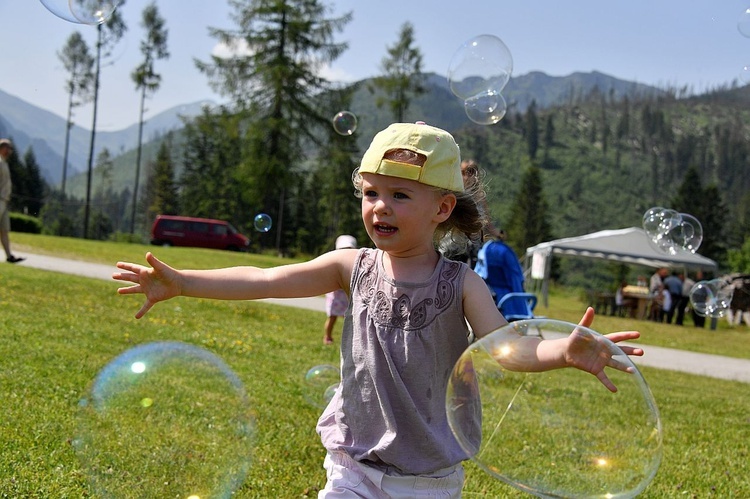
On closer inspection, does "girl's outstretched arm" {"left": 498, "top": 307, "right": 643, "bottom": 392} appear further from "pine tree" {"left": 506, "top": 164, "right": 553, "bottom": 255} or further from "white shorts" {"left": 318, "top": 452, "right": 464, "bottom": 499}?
"pine tree" {"left": 506, "top": 164, "right": 553, "bottom": 255}

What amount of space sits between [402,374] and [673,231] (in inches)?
373

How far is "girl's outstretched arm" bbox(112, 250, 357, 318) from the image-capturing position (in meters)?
2.57

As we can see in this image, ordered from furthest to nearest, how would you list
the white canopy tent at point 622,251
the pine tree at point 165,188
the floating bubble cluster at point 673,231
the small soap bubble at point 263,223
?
the pine tree at point 165,188 → the white canopy tent at point 622,251 → the floating bubble cluster at point 673,231 → the small soap bubble at point 263,223

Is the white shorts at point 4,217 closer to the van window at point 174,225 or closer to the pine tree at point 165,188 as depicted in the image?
the van window at point 174,225

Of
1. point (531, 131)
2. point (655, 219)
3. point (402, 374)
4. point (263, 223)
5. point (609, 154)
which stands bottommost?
point (402, 374)

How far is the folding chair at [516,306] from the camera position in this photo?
22.0 ft

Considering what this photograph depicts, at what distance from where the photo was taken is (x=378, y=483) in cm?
236

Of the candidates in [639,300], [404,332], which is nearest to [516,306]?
[404,332]

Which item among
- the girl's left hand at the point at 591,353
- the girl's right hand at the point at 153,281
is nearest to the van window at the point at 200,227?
the girl's right hand at the point at 153,281

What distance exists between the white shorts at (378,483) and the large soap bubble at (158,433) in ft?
3.79

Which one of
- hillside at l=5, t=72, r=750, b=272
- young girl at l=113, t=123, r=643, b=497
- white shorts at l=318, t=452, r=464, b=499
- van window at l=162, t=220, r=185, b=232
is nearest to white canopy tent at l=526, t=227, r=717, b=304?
van window at l=162, t=220, r=185, b=232

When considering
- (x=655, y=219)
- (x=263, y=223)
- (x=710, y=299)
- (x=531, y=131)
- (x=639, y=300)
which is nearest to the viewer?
(x=263, y=223)

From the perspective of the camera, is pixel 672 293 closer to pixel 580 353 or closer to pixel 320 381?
pixel 320 381

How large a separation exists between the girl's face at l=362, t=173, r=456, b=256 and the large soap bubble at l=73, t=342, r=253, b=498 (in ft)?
5.42
